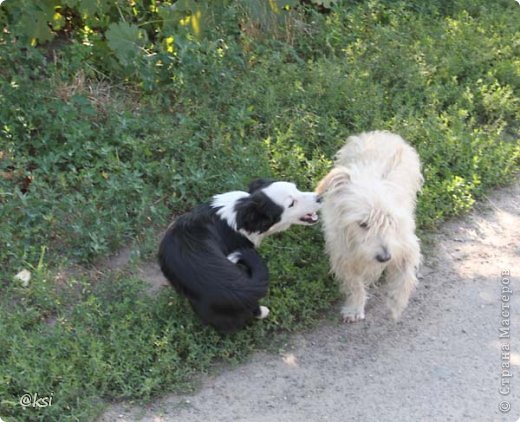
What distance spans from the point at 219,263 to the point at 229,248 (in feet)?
1.07

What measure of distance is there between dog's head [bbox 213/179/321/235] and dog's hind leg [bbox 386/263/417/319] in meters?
0.65

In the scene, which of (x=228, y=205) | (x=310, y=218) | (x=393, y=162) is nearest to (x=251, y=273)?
(x=228, y=205)

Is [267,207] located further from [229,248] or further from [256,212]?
[229,248]

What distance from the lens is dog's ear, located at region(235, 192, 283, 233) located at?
5168 millimetres

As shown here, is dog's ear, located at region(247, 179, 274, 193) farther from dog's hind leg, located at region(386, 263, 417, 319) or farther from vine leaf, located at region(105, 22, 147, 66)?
vine leaf, located at region(105, 22, 147, 66)

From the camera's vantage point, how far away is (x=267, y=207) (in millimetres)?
5184

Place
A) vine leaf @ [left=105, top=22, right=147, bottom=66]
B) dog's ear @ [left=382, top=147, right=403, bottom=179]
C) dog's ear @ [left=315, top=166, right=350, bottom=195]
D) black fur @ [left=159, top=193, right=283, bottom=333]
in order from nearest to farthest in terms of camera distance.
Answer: black fur @ [left=159, top=193, right=283, bottom=333], dog's ear @ [left=315, top=166, right=350, bottom=195], dog's ear @ [left=382, top=147, right=403, bottom=179], vine leaf @ [left=105, top=22, right=147, bottom=66]

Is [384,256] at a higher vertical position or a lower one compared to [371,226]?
lower

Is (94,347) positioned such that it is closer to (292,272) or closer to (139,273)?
(139,273)

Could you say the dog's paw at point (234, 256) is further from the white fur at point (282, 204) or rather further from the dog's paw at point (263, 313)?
the dog's paw at point (263, 313)

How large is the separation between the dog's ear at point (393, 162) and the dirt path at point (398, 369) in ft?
2.96

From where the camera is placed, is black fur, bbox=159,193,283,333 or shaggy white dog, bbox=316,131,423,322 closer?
black fur, bbox=159,193,283,333

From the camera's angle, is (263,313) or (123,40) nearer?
(263,313)

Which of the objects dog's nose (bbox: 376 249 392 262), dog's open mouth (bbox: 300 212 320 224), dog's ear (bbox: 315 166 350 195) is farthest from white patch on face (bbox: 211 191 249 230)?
dog's nose (bbox: 376 249 392 262)
